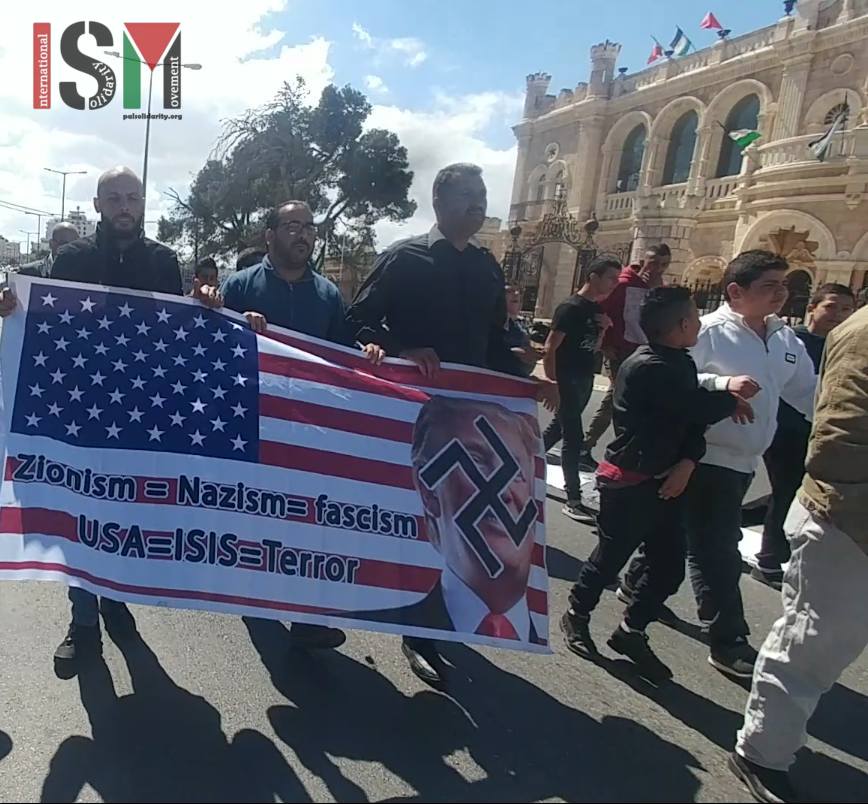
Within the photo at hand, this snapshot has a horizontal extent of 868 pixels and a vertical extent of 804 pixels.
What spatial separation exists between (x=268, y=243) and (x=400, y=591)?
1703 millimetres

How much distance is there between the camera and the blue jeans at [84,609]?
301 centimetres

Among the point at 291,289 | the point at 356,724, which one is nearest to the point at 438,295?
the point at 291,289

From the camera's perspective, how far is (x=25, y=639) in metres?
3.20

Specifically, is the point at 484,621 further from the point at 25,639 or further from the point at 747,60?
the point at 747,60

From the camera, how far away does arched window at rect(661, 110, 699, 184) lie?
33.6m

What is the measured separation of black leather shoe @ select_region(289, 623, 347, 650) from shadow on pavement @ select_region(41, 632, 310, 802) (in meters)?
0.52

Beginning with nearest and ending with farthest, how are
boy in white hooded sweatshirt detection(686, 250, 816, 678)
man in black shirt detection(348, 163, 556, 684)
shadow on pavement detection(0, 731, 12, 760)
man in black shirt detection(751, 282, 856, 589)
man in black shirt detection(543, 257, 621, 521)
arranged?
shadow on pavement detection(0, 731, 12, 760), man in black shirt detection(348, 163, 556, 684), boy in white hooded sweatshirt detection(686, 250, 816, 678), man in black shirt detection(751, 282, 856, 589), man in black shirt detection(543, 257, 621, 521)

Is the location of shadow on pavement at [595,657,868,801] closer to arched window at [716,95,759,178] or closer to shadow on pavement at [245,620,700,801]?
shadow on pavement at [245,620,700,801]

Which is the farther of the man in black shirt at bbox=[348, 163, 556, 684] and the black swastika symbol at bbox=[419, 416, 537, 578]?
→ the man in black shirt at bbox=[348, 163, 556, 684]

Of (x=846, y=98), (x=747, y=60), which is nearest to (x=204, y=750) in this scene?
(x=846, y=98)

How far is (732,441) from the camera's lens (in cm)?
327

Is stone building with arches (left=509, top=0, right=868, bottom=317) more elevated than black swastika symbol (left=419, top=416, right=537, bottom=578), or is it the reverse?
stone building with arches (left=509, top=0, right=868, bottom=317)

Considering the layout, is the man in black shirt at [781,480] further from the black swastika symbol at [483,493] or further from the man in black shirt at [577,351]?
the black swastika symbol at [483,493]
